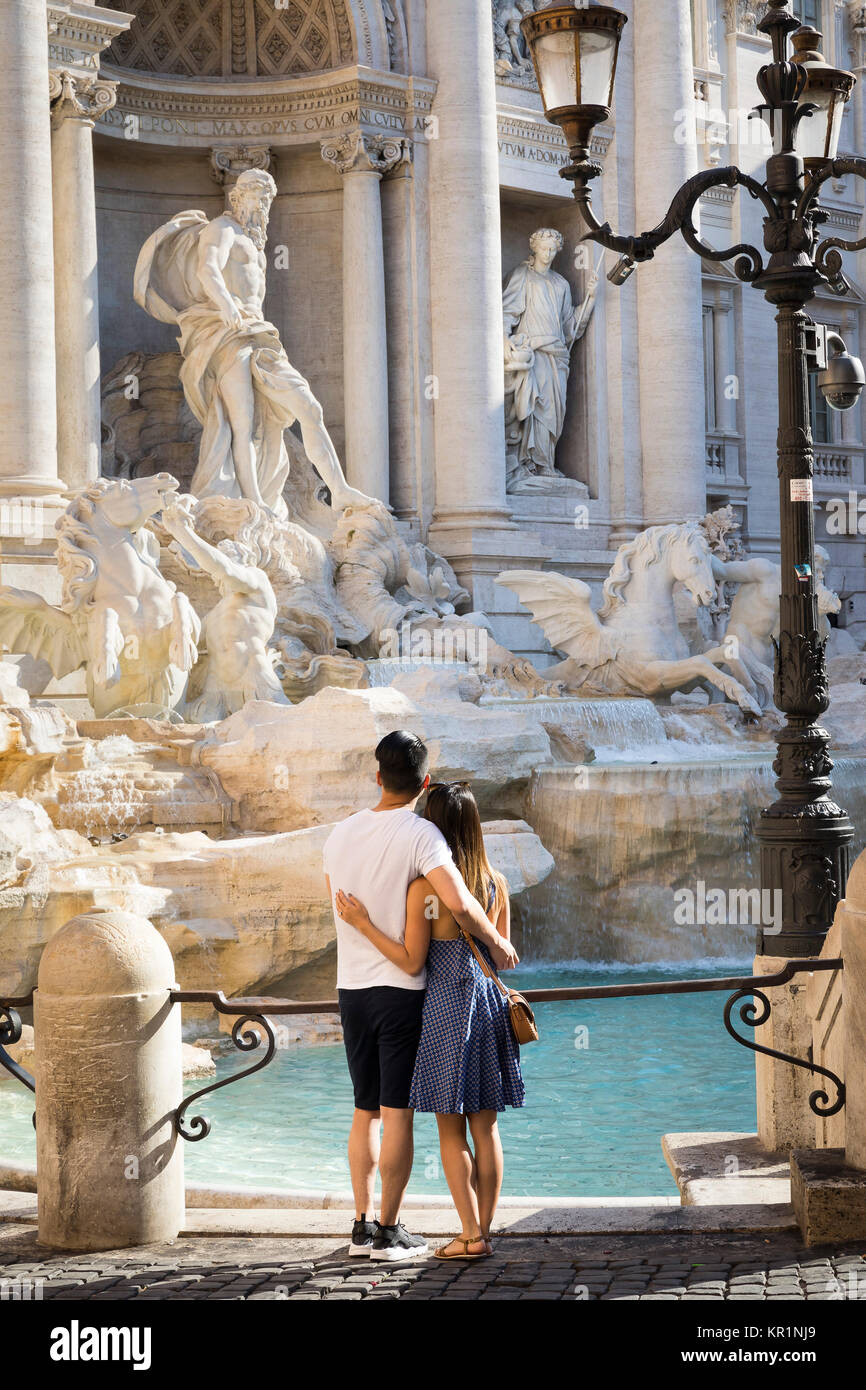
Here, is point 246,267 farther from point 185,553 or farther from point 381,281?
point 185,553

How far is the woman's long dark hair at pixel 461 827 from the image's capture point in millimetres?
4492

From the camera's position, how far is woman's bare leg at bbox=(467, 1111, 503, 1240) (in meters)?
4.51

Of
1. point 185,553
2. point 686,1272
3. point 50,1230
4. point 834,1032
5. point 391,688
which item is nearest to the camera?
point 686,1272

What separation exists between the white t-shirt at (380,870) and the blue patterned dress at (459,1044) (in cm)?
8

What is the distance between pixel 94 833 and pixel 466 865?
20.6ft

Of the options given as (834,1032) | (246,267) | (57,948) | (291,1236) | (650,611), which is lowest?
(291,1236)

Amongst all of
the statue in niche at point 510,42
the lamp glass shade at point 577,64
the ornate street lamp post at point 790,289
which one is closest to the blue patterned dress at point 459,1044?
the ornate street lamp post at point 790,289

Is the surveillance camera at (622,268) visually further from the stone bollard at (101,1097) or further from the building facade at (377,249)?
the building facade at (377,249)

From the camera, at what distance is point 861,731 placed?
15078mm

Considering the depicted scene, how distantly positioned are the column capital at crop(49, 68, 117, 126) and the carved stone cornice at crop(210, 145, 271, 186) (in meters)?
2.29

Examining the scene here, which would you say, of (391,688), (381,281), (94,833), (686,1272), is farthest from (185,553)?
(686,1272)

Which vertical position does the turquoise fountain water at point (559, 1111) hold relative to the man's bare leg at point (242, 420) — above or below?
below

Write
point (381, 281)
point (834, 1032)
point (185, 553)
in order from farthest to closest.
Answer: point (381, 281) → point (185, 553) → point (834, 1032)

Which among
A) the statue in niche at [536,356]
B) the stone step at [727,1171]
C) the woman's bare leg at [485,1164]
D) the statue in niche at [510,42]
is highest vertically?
the statue in niche at [510,42]
